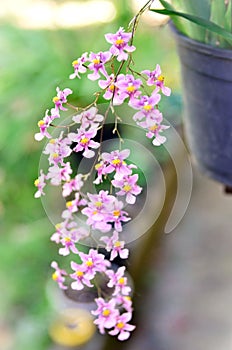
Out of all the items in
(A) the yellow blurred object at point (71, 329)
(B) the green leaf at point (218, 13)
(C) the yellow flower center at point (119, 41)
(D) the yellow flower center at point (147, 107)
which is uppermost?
(B) the green leaf at point (218, 13)

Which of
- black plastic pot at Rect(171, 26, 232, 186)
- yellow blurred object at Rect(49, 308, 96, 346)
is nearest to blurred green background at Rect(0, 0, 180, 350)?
yellow blurred object at Rect(49, 308, 96, 346)

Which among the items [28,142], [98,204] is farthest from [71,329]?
[98,204]

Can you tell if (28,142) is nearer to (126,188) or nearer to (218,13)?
(218,13)

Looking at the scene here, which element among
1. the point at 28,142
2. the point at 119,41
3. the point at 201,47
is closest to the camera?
the point at 119,41

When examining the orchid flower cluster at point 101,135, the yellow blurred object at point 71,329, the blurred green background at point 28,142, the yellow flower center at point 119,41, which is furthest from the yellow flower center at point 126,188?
the yellow blurred object at point 71,329

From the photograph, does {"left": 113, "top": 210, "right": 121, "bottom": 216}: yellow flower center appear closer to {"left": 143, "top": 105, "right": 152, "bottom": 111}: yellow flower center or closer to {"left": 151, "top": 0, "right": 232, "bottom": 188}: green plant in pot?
{"left": 143, "top": 105, "right": 152, "bottom": 111}: yellow flower center

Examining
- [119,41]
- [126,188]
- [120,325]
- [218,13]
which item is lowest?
[120,325]

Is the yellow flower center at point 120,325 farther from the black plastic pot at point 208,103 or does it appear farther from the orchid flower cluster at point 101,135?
the black plastic pot at point 208,103

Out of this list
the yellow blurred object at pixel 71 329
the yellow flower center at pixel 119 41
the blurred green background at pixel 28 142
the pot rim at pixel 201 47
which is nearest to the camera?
the yellow flower center at pixel 119 41
